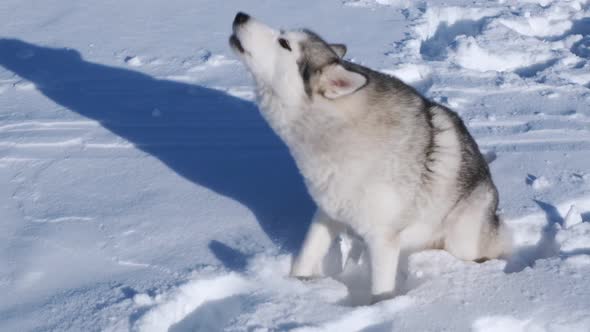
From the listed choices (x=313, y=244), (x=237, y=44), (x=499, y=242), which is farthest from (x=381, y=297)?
(x=237, y=44)

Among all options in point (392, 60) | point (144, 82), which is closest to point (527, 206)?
point (392, 60)

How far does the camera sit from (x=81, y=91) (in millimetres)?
5754

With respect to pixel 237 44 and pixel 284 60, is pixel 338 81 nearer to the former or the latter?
pixel 284 60

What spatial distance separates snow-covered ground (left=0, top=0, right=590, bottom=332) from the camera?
3.26 metres

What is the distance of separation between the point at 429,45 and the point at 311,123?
13.3 feet

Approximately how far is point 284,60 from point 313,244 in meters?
1.03

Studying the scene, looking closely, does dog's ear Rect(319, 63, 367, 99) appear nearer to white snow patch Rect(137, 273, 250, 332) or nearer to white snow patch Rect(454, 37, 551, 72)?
white snow patch Rect(137, 273, 250, 332)

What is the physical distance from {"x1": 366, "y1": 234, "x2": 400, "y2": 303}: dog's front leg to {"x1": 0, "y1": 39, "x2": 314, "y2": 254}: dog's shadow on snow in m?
0.64

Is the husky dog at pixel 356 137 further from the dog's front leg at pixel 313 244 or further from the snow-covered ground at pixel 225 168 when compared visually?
the snow-covered ground at pixel 225 168

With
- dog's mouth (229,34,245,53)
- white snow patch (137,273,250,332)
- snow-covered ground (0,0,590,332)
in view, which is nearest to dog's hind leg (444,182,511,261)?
snow-covered ground (0,0,590,332)

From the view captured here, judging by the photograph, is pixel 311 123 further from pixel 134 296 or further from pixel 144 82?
pixel 144 82

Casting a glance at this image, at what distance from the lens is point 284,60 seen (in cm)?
319

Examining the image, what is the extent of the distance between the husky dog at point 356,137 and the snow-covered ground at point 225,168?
397 millimetres

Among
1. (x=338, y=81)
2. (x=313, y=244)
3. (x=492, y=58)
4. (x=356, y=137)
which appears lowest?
(x=313, y=244)
